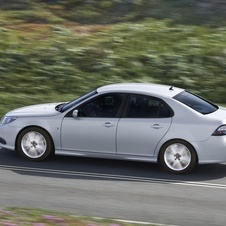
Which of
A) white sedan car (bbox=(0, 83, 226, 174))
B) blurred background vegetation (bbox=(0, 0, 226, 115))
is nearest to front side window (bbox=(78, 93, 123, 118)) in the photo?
white sedan car (bbox=(0, 83, 226, 174))

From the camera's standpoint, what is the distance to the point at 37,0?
88.3 feet

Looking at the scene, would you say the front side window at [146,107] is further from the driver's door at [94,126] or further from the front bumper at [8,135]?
the front bumper at [8,135]

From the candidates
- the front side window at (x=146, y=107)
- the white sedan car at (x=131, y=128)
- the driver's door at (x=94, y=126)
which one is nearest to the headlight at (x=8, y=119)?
the white sedan car at (x=131, y=128)

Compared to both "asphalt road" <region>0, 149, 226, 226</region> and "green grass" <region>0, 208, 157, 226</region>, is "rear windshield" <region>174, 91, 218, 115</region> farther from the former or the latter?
"green grass" <region>0, 208, 157, 226</region>

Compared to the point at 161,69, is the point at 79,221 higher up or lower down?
lower down

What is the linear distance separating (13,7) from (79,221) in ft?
60.1

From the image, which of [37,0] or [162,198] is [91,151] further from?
[37,0]

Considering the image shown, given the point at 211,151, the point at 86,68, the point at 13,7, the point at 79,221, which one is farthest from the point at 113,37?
the point at 79,221

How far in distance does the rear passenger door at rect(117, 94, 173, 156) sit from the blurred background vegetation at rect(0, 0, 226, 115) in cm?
579

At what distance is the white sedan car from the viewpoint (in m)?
12.3

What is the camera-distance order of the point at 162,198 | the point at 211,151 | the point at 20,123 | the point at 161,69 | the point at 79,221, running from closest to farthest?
the point at 79,221 < the point at 162,198 < the point at 211,151 < the point at 20,123 < the point at 161,69

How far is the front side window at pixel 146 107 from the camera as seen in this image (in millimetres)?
12516

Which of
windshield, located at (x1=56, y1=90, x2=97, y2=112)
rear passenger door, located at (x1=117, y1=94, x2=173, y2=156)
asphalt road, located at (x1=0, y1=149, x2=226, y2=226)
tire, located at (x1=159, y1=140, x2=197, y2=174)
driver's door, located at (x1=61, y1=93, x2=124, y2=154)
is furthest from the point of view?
windshield, located at (x1=56, y1=90, x2=97, y2=112)

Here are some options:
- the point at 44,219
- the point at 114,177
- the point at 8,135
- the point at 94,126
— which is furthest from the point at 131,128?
the point at 44,219
